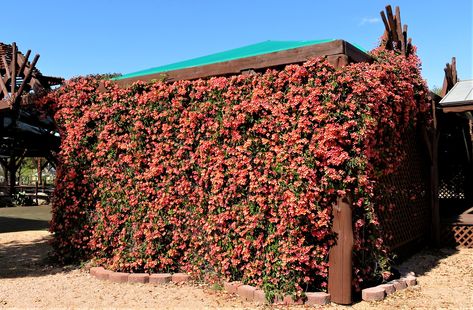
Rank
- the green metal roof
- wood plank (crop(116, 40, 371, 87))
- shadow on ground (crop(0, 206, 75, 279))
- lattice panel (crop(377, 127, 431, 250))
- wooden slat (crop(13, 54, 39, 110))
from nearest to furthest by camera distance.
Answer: wood plank (crop(116, 40, 371, 87)) → lattice panel (crop(377, 127, 431, 250)) → the green metal roof → shadow on ground (crop(0, 206, 75, 279)) → wooden slat (crop(13, 54, 39, 110))

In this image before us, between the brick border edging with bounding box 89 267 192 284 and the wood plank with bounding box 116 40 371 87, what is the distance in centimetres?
300

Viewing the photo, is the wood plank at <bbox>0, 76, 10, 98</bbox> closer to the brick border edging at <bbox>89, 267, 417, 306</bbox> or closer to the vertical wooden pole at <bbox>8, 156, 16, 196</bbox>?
the brick border edging at <bbox>89, 267, 417, 306</bbox>

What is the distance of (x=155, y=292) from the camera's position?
5.60 m

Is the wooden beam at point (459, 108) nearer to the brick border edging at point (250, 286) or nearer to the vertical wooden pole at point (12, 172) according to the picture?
the brick border edging at point (250, 286)

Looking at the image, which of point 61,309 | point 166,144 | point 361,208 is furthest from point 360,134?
point 61,309

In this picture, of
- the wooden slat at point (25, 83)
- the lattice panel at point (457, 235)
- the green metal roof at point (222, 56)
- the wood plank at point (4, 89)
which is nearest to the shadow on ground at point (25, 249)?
the wooden slat at point (25, 83)

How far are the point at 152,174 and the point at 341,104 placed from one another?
301cm

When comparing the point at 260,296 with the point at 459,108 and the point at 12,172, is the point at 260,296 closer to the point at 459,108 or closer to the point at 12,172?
the point at 459,108

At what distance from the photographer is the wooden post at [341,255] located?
488 centimetres

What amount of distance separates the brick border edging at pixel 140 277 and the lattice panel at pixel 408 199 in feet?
10.0

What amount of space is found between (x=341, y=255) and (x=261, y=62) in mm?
2793

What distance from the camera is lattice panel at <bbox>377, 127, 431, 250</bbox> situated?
20.6 ft

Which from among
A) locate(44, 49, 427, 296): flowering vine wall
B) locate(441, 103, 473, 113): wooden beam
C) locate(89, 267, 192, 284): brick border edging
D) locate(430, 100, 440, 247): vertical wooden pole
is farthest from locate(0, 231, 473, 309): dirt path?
locate(441, 103, 473, 113): wooden beam

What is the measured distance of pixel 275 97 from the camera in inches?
208
